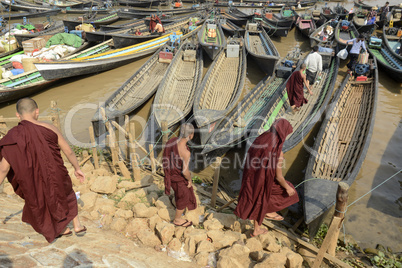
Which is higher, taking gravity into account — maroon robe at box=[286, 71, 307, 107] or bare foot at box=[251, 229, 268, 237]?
maroon robe at box=[286, 71, 307, 107]

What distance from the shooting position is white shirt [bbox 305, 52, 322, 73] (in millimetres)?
7765

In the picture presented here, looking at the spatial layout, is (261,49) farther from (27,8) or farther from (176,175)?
(27,8)

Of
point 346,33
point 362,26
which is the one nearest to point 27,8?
point 346,33

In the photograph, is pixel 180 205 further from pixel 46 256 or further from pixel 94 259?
pixel 46 256

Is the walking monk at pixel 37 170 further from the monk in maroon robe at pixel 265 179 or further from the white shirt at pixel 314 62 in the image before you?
the white shirt at pixel 314 62

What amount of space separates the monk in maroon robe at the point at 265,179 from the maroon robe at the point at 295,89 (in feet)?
13.0

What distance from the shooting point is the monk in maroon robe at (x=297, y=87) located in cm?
687

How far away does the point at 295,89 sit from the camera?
698cm

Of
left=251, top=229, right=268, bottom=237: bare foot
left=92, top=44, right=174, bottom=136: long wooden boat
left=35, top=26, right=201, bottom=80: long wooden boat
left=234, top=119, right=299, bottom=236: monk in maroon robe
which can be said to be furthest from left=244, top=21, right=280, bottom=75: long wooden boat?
left=251, top=229, right=268, bottom=237: bare foot

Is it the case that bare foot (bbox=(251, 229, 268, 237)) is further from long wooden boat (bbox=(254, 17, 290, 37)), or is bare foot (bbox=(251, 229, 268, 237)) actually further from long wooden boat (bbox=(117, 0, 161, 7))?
long wooden boat (bbox=(117, 0, 161, 7))

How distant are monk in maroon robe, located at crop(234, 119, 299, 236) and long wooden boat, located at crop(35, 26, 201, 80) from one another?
27.8 feet

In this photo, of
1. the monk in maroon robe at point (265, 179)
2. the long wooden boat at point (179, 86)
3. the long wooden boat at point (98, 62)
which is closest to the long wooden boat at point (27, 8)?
the long wooden boat at point (98, 62)

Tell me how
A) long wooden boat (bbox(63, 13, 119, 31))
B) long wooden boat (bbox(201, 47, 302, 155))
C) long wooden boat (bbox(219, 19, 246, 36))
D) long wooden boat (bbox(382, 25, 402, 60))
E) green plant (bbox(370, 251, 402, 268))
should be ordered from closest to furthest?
1. green plant (bbox(370, 251, 402, 268))
2. long wooden boat (bbox(201, 47, 302, 155))
3. long wooden boat (bbox(382, 25, 402, 60))
4. long wooden boat (bbox(219, 19, 246, 36))
5. long wooden boat (bbox(63, 13, 119, 31))

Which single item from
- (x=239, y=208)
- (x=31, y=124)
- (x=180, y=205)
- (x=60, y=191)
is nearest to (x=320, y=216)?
(x=239, y=208)
